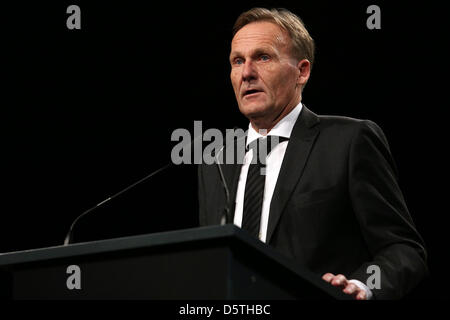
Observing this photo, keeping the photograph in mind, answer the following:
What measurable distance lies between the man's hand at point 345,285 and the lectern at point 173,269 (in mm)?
154

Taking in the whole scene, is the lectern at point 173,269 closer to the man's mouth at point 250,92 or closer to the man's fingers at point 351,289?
the man's fingers at point 351,289

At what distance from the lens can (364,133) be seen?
2.35 metres

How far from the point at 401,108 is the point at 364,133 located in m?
0.89

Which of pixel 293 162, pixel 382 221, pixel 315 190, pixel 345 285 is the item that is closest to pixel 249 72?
pixel 293 162

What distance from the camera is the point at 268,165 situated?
2.38 meters

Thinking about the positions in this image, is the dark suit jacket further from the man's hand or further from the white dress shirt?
the man's hand

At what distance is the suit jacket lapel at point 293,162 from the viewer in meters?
2.18

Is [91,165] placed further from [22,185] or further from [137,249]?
[137,249]

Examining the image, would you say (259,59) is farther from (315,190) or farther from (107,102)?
(107,102)

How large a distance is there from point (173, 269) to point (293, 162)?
3.02ft

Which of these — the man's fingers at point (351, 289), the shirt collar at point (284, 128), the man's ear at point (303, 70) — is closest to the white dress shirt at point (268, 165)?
the shirt collar at point (284, 128)

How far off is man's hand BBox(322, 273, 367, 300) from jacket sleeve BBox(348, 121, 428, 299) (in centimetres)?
10

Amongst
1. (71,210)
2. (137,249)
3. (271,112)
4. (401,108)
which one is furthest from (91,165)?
(137,249)

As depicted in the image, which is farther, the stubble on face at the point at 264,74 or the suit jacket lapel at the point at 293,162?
the stubble on face at the point at 264,74
